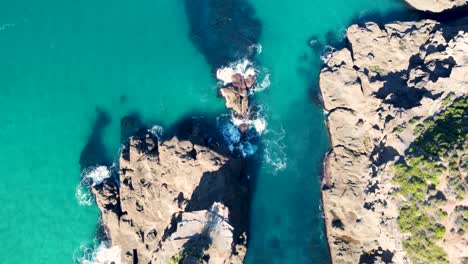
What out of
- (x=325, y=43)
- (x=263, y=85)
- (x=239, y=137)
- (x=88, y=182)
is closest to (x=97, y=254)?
(x=88, y=182)

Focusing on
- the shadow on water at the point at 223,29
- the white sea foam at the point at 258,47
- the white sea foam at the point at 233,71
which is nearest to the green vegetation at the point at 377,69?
the white sea foam at the point at 258,47

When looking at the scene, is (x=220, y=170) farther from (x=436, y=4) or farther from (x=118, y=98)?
(x=436, y=4)

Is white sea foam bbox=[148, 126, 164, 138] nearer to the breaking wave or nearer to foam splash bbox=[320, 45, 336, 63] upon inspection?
the breaking wave

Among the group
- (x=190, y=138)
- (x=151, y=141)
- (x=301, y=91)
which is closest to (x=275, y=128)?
(x=301, y=91)

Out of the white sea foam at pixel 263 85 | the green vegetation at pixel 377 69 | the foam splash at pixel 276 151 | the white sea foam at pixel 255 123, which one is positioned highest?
the white sea foam at pixel 263 85

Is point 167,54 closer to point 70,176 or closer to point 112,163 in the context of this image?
point 112,163

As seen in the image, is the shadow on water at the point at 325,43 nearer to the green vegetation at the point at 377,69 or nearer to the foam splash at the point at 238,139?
the green vegetation at the point at 377,69

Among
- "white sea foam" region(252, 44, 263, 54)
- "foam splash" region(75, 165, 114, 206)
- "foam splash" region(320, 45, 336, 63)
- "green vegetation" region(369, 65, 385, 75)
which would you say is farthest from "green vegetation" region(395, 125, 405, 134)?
"foam splash" region(75, 165, 114, 206)
